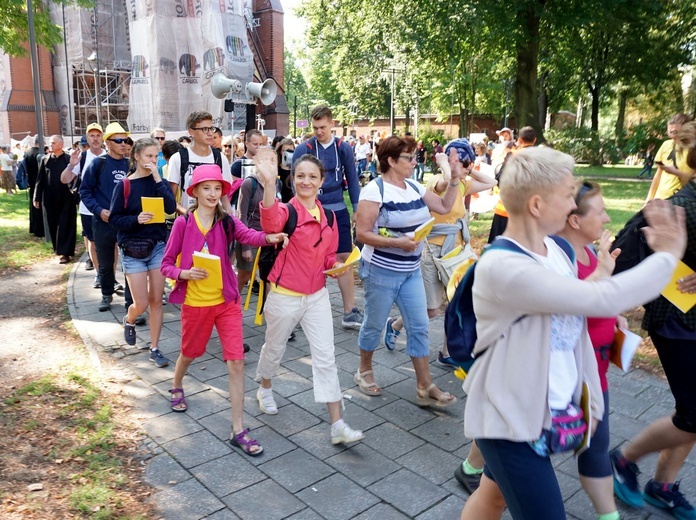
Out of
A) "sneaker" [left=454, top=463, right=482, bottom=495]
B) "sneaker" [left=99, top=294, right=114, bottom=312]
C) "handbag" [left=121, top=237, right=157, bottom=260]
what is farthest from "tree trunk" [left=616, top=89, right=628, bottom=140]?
"sneaker" [left=454, top=463, right=482, bottom=495]

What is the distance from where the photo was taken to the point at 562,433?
2.15 meters

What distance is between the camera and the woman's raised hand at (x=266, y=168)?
Answer: 363 cm

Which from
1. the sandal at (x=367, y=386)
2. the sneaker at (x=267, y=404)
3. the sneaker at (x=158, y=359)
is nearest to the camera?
the sneaker at (x=267, y=404)

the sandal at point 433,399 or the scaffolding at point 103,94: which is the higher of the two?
the scaffolding at point 103,94

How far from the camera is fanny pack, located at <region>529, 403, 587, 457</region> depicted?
2129mm

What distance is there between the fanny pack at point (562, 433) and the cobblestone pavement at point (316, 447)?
129 cm

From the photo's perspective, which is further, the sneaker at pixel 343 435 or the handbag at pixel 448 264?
the handbag at pixel 448 264

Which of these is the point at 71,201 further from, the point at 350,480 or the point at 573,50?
the point at 573,50

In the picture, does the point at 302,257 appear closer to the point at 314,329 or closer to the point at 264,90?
the point at 314,329

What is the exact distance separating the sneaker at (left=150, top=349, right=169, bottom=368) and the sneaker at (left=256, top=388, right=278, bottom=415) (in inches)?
50.3

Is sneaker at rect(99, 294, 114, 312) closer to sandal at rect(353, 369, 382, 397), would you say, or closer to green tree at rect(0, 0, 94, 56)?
sandal at rect(353, 369, 382, 397)

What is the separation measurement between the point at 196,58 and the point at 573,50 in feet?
56.3

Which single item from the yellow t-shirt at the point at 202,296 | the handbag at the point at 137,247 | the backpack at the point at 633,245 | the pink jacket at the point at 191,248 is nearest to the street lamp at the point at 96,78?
the handbag at the point at 137,247

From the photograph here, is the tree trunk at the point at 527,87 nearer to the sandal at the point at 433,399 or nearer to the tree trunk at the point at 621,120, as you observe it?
the tree trunk at the point at 621,120
